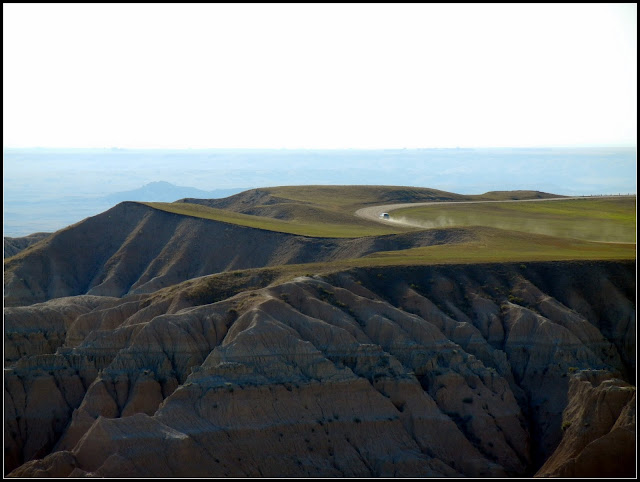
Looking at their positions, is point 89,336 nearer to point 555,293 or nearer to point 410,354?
point 410,354

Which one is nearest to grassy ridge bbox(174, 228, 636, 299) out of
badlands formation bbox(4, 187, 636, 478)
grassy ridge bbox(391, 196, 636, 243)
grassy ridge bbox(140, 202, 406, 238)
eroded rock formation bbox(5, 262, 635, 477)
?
badlands formation bbox(4, 187, 636, 478)

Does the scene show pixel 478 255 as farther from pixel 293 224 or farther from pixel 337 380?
pixel 293 224

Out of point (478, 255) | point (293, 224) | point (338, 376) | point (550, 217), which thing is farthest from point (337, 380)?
point (550, 217)

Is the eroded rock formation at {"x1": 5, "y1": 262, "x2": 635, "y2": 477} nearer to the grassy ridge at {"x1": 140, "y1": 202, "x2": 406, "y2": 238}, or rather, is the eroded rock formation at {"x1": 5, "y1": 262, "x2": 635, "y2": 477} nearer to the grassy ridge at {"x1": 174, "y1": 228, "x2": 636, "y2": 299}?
the grassy ridge at {"x1": 174, "y1": 228, "x2": 636, "y2": 299}

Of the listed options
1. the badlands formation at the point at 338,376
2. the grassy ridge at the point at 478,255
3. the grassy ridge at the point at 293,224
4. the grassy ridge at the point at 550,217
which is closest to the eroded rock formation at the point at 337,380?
the badlands formation at the point at 338,376

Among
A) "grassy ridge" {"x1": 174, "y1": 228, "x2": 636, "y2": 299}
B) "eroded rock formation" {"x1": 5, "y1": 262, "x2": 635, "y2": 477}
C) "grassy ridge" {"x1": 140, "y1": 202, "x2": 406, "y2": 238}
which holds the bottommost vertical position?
"eroded rock formation" {"x1": 5, "y1": 262, "x2": 635, "y2": 477}

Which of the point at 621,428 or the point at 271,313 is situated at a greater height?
the point at 271,313

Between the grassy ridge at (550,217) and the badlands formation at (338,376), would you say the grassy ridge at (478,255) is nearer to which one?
the badlands formation at (338,376)

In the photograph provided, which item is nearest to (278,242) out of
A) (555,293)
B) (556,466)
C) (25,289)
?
(25,289)
